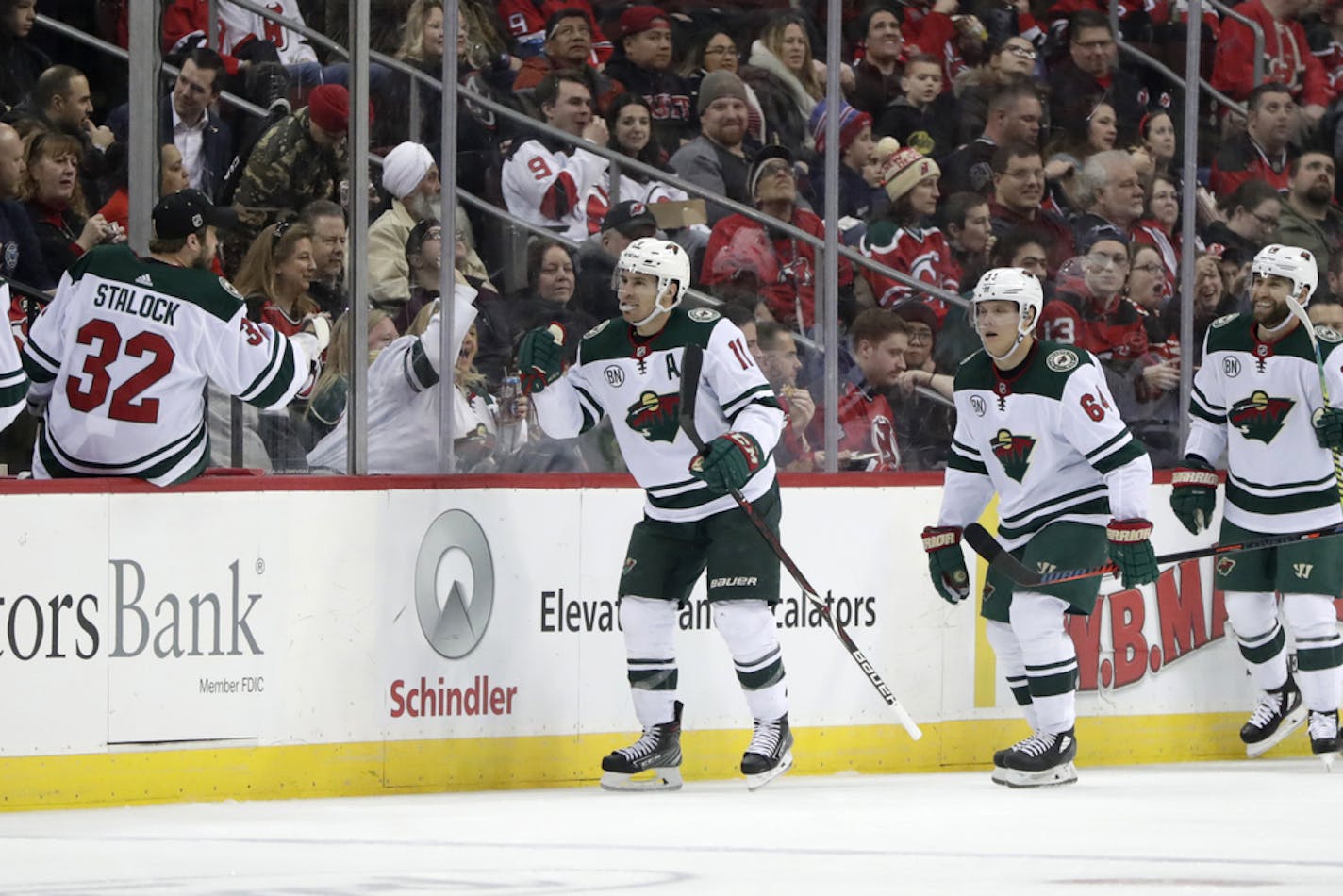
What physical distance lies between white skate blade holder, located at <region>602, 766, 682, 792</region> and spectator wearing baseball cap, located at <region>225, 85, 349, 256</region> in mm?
1684

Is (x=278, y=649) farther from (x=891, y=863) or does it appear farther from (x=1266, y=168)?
(x=1266, y=168)

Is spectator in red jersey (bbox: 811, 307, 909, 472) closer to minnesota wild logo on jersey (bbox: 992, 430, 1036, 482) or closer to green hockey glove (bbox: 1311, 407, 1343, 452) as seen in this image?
minnesota wild logo on jersey (bbox: 992, 430, 1036, 482)

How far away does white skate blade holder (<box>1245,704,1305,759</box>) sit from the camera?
756cm

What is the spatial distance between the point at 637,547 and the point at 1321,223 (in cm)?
334

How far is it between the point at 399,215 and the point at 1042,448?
186cm

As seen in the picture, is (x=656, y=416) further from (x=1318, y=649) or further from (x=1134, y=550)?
(x=1318, y=649)

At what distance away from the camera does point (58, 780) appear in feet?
18.7

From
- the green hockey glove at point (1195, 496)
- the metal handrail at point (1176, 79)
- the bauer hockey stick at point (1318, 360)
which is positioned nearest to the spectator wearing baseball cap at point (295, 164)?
the green hockey glove at point (1195, 496)

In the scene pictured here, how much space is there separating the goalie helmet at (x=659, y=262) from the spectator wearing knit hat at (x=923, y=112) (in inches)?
58.5

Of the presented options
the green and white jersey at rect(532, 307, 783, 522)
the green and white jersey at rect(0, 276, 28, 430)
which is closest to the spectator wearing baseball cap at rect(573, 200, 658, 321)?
the green and white jersey at rect(532, 307, 783, 522)

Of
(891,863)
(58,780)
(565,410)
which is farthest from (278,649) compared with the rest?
(891,863)

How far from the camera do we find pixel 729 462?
613cm

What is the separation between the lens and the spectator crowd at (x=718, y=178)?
635 centimetres

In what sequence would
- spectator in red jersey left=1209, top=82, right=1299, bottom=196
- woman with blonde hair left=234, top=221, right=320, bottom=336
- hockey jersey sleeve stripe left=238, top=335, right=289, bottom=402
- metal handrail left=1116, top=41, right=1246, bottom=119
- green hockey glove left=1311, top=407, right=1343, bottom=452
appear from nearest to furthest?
hockey jersey sleeve stripe left=238, top=335, right=289, bottom=402 < woman with blonde hair left=234, top=221, right=320, bottom=336 < green hockey glove left=1311, top=407, right=1343, bottom=452 < metal handrail left=1116, top=41, right=1246, bottom=119 < spectator in red jersey left=1209, top=82, right=1299, bottom=196
